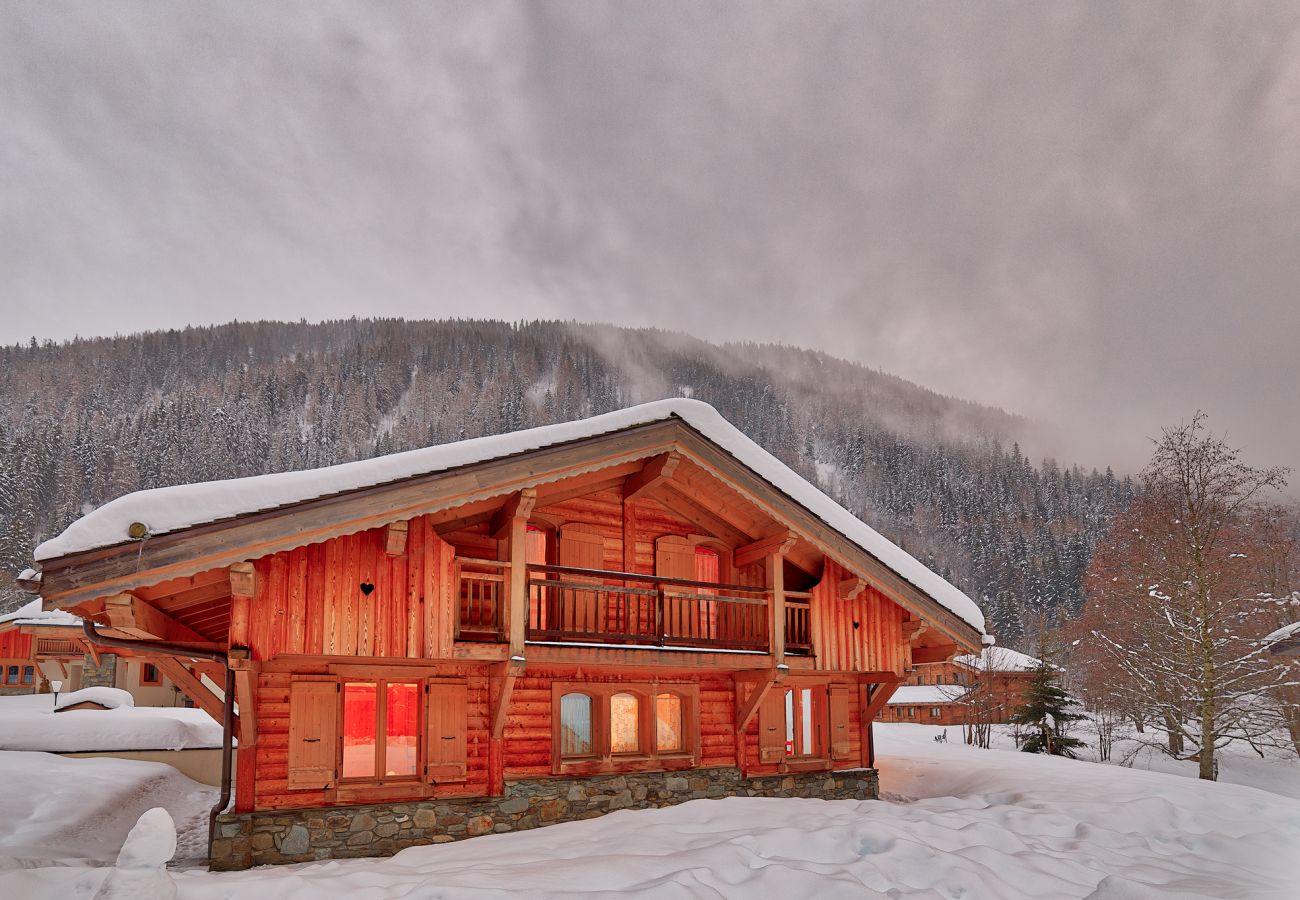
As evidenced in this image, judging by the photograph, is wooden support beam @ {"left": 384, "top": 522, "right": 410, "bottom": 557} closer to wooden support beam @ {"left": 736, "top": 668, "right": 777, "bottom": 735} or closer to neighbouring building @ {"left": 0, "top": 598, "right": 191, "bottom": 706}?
wooden support beam @ {"left": 736, "top": 668, "right": 777, "bottom": 735}

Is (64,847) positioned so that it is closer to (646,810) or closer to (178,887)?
(178,887)

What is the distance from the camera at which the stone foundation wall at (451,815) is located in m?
11.3

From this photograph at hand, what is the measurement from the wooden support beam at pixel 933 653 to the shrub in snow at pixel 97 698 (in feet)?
76.4

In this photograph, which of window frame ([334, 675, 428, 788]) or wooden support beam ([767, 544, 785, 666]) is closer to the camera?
window frame ([334, 675, 428, 788])

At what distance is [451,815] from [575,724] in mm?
2662

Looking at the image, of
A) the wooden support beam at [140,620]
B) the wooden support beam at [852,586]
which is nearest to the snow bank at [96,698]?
the wooden support beam at [140,620]

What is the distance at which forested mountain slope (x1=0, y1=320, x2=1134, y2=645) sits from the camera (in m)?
89.4

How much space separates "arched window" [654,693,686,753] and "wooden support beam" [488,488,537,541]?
4568mm

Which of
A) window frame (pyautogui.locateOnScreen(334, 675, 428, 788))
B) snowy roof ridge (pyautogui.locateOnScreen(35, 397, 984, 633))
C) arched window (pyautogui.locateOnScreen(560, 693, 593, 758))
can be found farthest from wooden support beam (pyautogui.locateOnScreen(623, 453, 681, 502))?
window frame (pyautogui.locateOnScreen(334, 675, 428, 788))

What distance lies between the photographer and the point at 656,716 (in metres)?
15.0

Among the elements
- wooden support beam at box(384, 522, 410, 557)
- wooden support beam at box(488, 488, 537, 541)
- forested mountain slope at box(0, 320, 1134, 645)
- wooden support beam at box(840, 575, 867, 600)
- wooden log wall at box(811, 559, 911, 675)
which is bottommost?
wooden log wall at box(811, 559, 911, 675)

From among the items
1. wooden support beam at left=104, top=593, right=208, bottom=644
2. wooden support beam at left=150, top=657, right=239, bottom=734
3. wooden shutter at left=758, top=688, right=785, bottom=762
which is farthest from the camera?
wooden shutter at left=758, top=688, right=785, bottom=762

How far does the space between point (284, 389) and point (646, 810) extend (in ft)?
458

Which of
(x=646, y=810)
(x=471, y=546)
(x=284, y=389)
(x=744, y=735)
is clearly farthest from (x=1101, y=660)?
(x=284, y=389)
